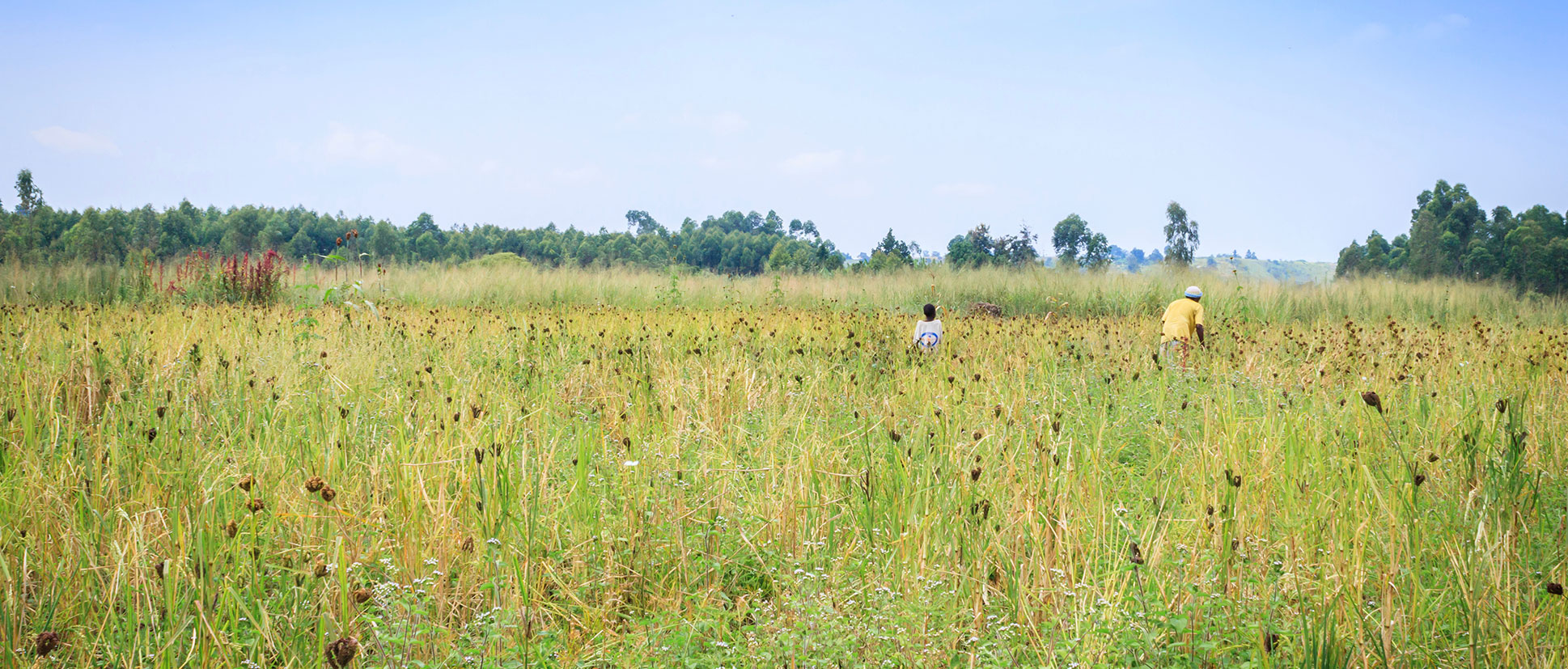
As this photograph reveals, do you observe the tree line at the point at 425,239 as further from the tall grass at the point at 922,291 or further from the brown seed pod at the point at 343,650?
the brown seed pod at the point at 343,650

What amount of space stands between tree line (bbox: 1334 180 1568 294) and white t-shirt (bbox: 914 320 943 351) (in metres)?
Result: 36.1

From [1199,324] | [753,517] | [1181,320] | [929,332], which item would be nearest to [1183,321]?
[1181,320]

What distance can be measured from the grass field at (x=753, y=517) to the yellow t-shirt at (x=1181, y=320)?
2.10m

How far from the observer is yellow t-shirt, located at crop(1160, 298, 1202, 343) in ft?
24.0

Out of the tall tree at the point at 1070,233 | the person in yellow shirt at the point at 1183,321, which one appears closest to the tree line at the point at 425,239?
the tall tree at the point at 1070,233

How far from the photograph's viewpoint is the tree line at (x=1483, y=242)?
106ft

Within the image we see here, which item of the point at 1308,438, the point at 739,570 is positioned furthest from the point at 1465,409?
the point at 739,570

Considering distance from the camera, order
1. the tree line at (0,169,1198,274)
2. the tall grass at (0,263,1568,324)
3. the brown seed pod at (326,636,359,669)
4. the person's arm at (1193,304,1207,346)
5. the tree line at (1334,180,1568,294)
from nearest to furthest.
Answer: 1. the brown seed pod at (326,636,359,669)
2. the person's arm at (1193,304,1207,346)
3. the tall grass at (0,263,1568,324)
4. the tree line at (1334,180,1568,294)
5. the tree line at (0,169,1198,274)

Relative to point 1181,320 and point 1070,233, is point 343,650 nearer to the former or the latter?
point 1181,320

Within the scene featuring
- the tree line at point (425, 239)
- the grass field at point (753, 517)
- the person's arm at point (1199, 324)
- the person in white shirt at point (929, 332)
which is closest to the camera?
the grass field at point (753, 517)

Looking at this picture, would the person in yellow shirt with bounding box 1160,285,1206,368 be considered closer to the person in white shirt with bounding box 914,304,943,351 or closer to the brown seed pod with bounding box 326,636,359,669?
the person in white shirt with bounding box 914,304,943,351

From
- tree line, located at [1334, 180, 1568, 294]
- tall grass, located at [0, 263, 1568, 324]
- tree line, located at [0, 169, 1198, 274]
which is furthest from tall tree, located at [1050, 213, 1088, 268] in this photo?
tall grass, located at [0, 263, 1568, 324]

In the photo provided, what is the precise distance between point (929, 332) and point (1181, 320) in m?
2.69

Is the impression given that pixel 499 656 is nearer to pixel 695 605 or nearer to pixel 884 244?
pixel 695 605
